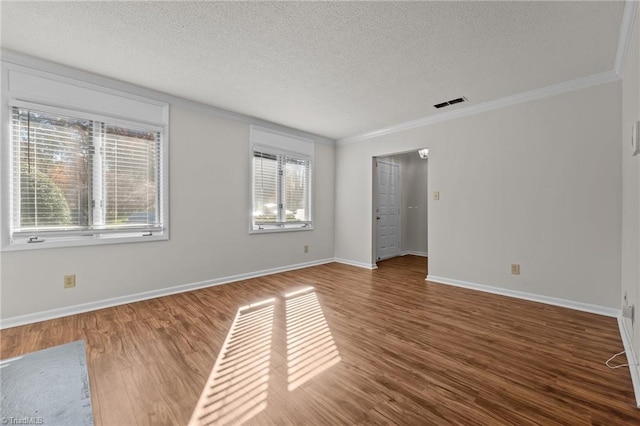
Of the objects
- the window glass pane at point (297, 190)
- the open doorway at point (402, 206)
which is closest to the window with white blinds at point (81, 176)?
the window glass pane at point (297, 190)

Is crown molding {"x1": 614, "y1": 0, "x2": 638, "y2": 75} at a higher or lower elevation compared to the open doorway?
higher

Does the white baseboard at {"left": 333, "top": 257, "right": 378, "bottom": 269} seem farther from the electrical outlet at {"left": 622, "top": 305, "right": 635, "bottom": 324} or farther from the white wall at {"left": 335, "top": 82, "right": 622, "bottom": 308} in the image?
the electrical outlet at {"left": 622, "top": 305, "right": 635, "bottom": 324}

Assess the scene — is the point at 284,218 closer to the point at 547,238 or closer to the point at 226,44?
the point at 226,44

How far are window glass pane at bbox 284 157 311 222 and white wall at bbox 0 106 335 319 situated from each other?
0.39 metres

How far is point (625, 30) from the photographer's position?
2.10m

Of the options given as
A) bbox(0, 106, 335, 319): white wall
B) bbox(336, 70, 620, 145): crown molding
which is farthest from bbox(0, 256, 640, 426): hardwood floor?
bbox(336, 70, 620, 145): crown molding

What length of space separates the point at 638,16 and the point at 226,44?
9.75ft

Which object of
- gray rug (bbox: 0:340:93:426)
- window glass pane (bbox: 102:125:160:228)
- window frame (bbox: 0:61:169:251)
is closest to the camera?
gray rug (bbox: 0:340:93:426)

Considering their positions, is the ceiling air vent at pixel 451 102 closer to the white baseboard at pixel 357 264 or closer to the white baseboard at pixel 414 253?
the white baseboard at pixel 357 264

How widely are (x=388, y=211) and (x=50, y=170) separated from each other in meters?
5.58

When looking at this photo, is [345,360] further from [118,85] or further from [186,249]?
[118,85]

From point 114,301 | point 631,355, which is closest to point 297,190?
point 114,301

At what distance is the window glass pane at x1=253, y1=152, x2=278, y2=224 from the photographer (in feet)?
14.4

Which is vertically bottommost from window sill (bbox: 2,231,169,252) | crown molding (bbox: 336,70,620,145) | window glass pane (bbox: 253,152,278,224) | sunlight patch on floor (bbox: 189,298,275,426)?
sunlight patch on floor (bbox: 189,298,275,426)
